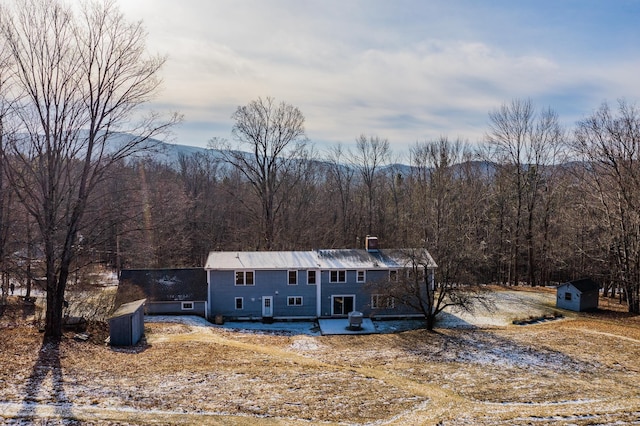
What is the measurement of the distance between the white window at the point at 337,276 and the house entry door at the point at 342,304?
1.08m

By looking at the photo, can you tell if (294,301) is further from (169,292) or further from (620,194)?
(620,194)

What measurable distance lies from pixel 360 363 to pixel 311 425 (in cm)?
730

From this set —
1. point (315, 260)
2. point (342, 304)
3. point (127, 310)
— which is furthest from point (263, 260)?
point (127, 310)

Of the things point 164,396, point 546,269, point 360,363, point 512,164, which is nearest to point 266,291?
point 360,363

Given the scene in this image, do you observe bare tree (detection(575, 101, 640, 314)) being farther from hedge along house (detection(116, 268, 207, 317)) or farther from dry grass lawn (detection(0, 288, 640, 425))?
hedge along house (detection(116, 268, 207, 317))

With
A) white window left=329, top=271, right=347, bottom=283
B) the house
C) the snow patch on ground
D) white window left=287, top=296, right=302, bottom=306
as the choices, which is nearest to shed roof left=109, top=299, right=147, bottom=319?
white window left=287, top=296, right=302, bottom=306

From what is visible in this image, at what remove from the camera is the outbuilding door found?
2844 cm

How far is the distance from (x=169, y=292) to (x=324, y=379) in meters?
16.6

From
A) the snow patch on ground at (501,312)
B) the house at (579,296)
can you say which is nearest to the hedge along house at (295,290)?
the snow patch on ground at (501,312)

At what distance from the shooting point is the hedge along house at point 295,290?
92.0ft

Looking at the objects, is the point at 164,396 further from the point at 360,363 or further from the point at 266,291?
the point at 266,291

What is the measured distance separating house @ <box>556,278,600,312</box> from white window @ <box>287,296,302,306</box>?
17.1 meters

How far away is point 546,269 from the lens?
141 feet

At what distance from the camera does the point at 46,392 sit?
1155cm
